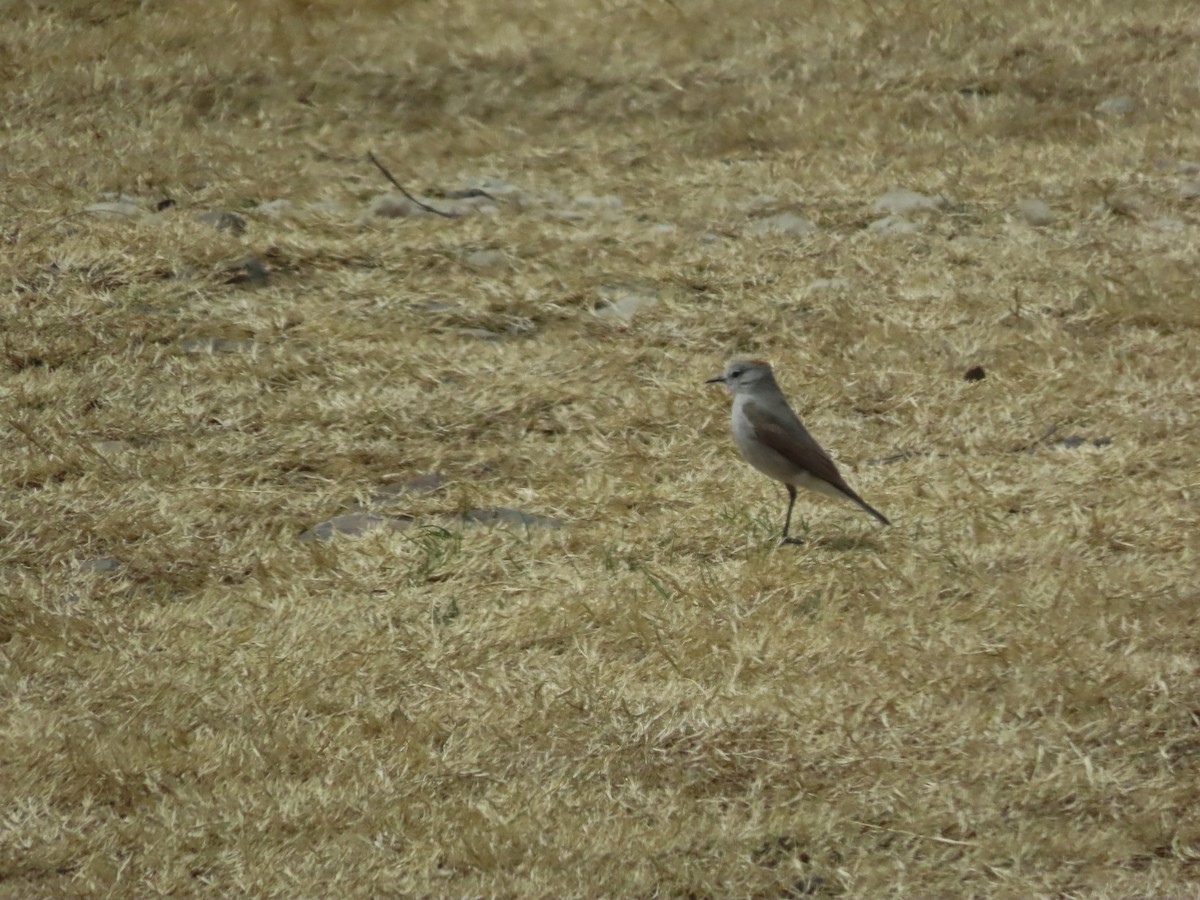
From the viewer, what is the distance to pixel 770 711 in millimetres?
4707

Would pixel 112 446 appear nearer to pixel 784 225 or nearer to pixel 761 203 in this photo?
pixel 784 225

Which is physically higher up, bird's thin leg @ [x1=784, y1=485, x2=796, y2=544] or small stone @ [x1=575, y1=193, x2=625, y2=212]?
bird's thin leg @ [x1=784, y1=485, x2=796, y2=544]

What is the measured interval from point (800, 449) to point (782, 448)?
0.26ft

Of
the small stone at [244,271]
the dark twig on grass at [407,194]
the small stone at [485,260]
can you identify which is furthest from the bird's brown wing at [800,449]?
the dark twig on grass at [407,194]

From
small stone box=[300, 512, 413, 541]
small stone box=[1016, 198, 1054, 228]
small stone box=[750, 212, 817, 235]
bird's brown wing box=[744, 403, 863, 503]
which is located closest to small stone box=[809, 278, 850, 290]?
small stone box=[750, 212, 817, 235]

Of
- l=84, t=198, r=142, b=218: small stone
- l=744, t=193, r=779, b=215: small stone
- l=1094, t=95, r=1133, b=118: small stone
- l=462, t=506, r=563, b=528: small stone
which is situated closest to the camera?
l=462, t=506, r=563, b=528: small stone

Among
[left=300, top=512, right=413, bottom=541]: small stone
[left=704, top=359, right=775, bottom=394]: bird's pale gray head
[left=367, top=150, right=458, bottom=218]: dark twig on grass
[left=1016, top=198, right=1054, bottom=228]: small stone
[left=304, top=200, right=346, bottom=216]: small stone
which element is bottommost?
[left=304, top=200, right=346, bottom=216]: small stone

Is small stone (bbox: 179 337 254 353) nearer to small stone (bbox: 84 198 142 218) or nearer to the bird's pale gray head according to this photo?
small stone (bbox: 84 198 142 218)

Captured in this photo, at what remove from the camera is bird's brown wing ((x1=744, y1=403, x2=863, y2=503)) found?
6051 mm

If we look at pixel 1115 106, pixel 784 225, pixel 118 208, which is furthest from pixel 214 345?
pixel 1115 106

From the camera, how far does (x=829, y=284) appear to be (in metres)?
8.97

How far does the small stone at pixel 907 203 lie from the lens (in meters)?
10.0

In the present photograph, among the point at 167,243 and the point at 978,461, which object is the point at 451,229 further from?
the point at 978,461

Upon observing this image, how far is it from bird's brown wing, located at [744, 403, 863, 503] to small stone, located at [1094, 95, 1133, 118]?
6393mm
